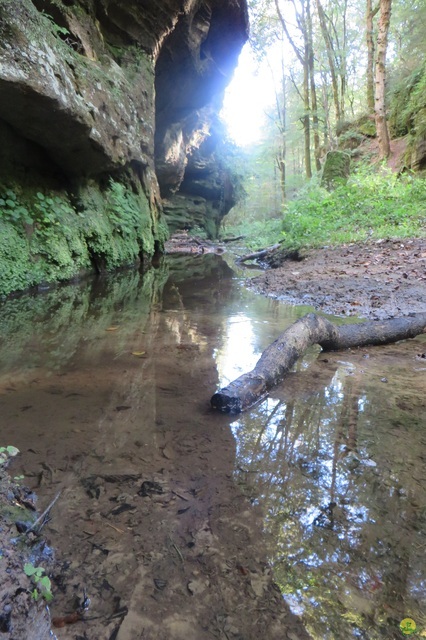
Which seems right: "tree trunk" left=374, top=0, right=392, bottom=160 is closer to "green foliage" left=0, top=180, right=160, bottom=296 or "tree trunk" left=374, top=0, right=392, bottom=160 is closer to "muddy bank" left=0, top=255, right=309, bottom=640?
"green foliage" left=0, top=180, right=160, bottom=296

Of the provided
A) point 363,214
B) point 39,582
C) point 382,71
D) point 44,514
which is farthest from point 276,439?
point 382,71

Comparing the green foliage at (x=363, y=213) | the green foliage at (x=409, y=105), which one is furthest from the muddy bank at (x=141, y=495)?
the green foliage at (x=409, y=105)

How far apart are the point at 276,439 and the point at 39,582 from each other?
135 cm

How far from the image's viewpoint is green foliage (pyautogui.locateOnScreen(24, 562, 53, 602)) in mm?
1170

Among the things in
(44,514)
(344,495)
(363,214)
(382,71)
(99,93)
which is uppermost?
(382,71)

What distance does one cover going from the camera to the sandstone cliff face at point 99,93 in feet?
19.5

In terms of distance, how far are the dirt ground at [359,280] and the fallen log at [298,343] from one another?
949 millimetres

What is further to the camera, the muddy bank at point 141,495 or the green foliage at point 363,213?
the green foliage at point 363,213

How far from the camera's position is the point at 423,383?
114 inches

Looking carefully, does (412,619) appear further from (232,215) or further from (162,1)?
(232,215)

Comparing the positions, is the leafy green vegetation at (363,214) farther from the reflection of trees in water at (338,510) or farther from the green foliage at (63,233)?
the reflection of trees in water at (338,510)

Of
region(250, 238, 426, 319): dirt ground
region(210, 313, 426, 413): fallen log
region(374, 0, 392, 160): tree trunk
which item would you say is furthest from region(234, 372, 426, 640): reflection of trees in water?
region(374, 0, 392, 160): tree trunk

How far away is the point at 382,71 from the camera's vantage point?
12.4 m

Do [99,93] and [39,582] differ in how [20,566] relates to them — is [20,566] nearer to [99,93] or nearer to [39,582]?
[39,582]
